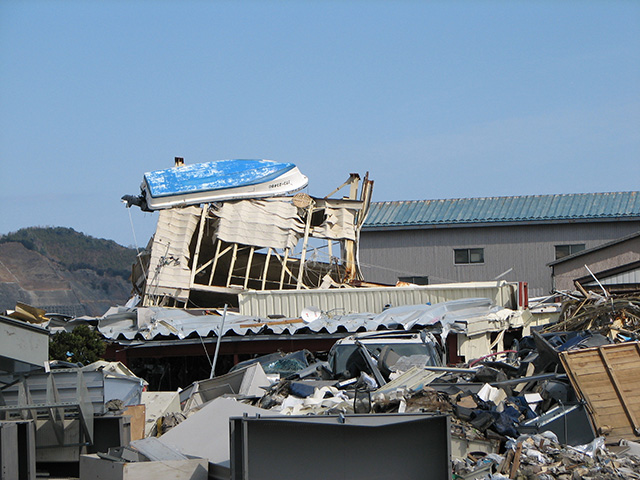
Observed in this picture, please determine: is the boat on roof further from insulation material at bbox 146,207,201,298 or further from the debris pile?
the debris pile

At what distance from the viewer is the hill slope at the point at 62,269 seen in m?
112

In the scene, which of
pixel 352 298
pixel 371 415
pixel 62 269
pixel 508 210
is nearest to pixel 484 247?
pixel 508 210

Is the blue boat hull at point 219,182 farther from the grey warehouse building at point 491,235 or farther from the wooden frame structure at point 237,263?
the grey warehouse building at point 491,235

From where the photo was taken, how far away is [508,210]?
45.0m

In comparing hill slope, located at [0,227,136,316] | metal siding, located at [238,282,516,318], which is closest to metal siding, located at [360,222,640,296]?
metal siding, located at [238,282,516,318]

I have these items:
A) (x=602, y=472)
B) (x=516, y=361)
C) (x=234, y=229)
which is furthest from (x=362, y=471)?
(x=234, y=229)

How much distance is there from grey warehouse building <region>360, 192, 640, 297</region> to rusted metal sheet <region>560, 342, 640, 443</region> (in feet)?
91.7

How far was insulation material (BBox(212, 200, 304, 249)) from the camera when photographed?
29.5m

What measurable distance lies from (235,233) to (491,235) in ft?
63.4

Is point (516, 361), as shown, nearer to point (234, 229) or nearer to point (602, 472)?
point (602, 472)


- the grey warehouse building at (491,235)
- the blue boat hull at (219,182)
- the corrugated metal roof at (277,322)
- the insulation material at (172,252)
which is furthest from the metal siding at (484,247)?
the corrugated metal roof at (277,322)

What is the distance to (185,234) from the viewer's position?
29250mm

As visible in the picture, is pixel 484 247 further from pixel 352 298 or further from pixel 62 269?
pixel 62 269

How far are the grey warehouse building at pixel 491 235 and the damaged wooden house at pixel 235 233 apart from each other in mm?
14163
